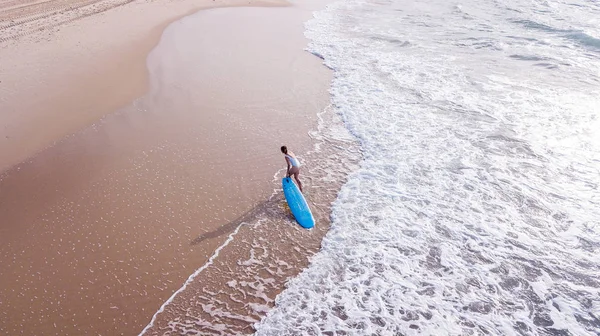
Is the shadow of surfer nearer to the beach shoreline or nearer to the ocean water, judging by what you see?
the ocean water

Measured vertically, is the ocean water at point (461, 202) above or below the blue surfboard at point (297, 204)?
below

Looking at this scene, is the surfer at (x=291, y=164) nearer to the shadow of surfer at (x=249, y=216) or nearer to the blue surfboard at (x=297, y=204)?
the blue surfboard at (x=297, y=204)

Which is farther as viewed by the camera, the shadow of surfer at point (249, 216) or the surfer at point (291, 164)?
the surfer at point (291, 164)

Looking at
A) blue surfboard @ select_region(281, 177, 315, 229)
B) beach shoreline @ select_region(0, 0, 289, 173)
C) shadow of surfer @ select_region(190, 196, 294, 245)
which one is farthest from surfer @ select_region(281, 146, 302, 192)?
beach shoreline @ select_region(0, 0, 289, 173)

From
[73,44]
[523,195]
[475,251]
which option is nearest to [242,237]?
[475,251]

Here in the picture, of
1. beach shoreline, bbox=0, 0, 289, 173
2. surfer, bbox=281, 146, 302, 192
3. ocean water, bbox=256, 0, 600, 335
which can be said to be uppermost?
beach shoreline, bbox=0, 0, 289, 173

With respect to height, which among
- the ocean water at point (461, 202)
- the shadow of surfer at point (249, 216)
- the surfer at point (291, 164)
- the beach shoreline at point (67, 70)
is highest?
the beach shoreline at point (67, 70)

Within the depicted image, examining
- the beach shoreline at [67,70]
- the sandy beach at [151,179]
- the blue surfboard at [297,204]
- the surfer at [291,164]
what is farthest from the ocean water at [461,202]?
the beach shoreline at [67,70]

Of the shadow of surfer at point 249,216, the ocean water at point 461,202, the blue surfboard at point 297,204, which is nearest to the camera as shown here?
the ocean water at point 461,202

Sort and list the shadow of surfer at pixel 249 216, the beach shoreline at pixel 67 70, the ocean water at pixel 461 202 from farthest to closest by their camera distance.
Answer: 1. the beach shoreline at pixel 67 70
2. the shadow of surfer at pixel 249 216
3. the ocean water at pixel 461 202
